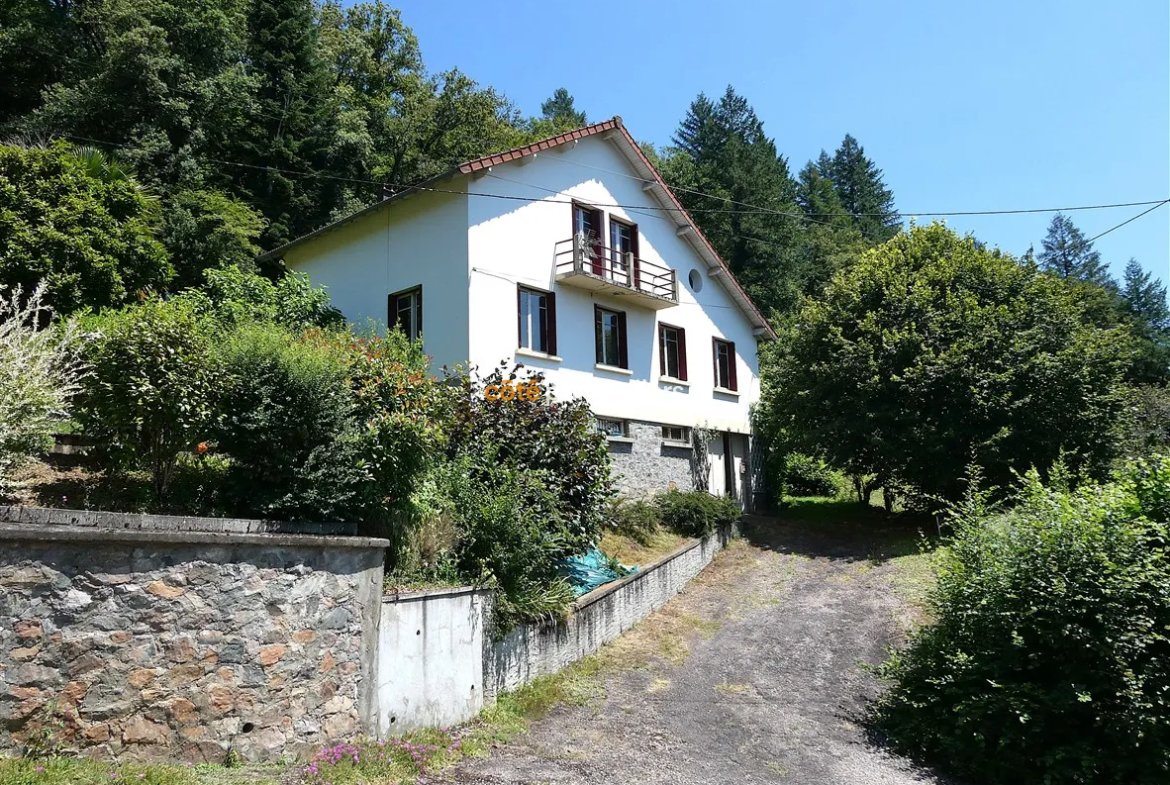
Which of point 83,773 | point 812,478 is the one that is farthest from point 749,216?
point 83,773

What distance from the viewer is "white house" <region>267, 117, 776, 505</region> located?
16391 millimetres

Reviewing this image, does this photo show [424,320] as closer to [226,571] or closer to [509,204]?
[509,204]

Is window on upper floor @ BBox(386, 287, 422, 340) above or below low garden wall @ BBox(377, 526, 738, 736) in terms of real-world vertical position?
above

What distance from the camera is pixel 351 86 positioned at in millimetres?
34531

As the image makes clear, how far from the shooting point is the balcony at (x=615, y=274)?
18.0 m

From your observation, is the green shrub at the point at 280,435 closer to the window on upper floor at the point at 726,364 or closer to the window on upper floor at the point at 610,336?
the window on upper floor at the point at 610,336

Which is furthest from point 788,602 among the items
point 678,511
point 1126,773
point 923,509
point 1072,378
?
point 1072,378

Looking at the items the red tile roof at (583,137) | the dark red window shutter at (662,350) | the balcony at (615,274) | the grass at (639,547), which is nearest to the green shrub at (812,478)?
the red tile roof at (583,137)

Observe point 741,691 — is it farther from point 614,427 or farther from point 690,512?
point 614,427

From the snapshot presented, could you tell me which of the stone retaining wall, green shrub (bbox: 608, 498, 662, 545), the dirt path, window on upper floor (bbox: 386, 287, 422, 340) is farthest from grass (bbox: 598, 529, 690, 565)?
window on upper floor (bbox: 386, 287, 422, 340)

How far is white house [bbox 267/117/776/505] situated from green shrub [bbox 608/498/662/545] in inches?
76.8

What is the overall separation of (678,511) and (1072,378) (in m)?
10.2

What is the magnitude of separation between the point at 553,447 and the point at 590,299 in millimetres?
7758

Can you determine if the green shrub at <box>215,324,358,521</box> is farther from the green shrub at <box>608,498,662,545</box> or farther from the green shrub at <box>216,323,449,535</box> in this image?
the green shrub at <box>608,498,662,545</box>
